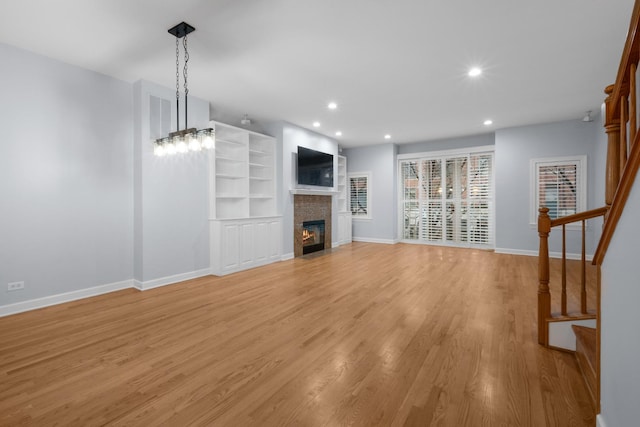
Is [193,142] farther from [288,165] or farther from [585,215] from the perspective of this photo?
[585,215]

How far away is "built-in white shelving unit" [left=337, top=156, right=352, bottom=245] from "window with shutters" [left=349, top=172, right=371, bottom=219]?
6.7 inches

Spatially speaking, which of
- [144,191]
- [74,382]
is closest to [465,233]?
[144,191]

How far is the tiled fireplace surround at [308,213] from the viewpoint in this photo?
655 centimetres

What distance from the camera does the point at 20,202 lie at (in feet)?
10.7

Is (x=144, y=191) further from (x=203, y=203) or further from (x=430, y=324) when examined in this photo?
(x=430, y=324)

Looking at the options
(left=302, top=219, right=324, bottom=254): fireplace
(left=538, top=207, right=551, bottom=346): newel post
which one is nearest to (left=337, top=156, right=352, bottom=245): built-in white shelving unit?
(left=302, top=219, right=324, bottom=254): fireplace

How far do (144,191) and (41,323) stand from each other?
72.0 inches

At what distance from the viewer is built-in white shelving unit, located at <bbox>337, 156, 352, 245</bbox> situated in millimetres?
8266

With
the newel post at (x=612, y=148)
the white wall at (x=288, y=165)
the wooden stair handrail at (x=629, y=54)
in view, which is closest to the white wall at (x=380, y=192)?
the white wall at (x=288, y=165)

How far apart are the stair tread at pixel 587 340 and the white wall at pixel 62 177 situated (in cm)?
501

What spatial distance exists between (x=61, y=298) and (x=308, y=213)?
4.52 m

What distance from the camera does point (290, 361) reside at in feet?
7.22

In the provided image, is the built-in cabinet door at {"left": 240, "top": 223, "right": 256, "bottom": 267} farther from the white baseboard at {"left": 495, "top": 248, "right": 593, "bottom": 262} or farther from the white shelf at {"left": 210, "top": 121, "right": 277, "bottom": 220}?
the white baseboard at {"left": 495, "top": 248, "right": 593, "bottom": 262}

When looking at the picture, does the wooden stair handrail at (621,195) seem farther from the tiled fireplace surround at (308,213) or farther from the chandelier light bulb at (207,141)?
the tiled fireplace surround at (308,213)
